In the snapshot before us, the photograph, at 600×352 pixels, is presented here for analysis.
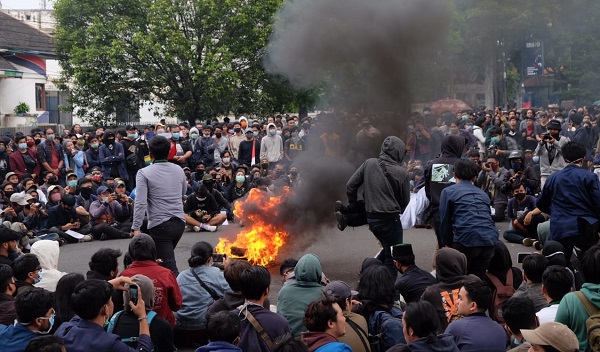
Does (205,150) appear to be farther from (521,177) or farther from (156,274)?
(156,274)

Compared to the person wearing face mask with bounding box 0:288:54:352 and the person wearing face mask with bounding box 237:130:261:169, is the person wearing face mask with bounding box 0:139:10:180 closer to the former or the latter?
the person wearing face mask with bounding box 237:130:261:169

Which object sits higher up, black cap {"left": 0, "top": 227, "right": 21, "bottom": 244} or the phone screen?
black cap {"left": 0, "top": 227, "right": 21, "bottom": 244}

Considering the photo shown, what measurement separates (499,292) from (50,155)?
1172cm

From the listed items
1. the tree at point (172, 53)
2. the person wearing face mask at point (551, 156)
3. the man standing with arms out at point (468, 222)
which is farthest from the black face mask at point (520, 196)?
the tree at point (172, 53)

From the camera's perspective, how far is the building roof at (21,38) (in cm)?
3334

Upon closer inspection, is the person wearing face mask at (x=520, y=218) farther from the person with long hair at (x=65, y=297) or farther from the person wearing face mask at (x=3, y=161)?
the person wearing face mask at (x=3, y=161)

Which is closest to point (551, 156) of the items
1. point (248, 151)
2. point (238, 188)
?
point (238, 188)

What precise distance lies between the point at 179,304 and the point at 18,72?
27612mm

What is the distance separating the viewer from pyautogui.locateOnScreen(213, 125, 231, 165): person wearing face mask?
1795cm

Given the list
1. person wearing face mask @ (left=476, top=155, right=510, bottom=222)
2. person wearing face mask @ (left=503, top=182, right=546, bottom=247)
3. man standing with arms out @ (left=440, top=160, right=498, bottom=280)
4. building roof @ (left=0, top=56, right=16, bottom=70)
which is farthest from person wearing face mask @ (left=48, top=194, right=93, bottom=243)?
building roof @ (left=0, top=56, right=16, bottom=70)

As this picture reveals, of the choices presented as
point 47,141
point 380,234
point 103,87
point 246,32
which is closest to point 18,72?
point 103,87

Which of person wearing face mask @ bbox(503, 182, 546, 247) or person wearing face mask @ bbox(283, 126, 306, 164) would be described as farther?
person wearing face mask @ bbox(283, 126, 306, 164)

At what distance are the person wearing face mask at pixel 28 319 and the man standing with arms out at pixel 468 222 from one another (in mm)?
3794

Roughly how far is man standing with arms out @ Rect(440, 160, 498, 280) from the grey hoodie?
104cm
